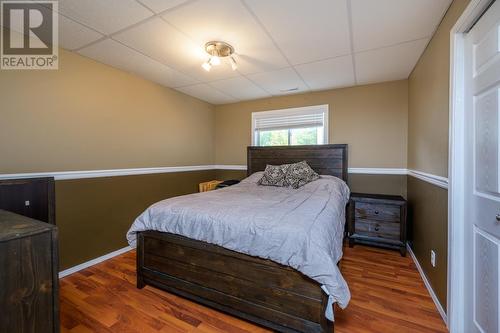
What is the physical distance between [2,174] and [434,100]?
3.79m

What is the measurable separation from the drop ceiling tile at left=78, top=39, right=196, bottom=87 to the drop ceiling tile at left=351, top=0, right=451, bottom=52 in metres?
2.15

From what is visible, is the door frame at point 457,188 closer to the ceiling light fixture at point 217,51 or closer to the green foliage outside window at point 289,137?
the ceiling light fixture at point 217,51

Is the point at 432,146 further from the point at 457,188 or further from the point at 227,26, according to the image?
the point at 227,26

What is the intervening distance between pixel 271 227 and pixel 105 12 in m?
2.07

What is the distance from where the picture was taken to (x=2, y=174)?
191cm

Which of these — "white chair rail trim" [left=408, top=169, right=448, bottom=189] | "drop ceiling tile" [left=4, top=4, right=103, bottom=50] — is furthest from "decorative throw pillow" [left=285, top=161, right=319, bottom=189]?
"drop ceiling tile" [left=4, top=4, right=103, bottom=50]

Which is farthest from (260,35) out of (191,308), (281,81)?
(191,308)

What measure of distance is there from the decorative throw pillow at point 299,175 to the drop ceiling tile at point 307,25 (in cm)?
145

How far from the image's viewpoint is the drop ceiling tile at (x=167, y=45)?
1963mm

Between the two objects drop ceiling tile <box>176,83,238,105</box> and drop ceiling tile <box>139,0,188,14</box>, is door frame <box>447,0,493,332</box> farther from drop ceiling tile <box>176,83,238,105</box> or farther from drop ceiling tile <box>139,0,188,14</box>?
drop ceiling tile <box>176,83,238,105</box>

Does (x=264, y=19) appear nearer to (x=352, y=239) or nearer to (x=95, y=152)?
(x=95, y=152)

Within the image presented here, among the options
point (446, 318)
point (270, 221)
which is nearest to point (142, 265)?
point (270, 221)

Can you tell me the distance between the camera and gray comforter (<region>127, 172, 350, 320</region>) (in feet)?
4.39

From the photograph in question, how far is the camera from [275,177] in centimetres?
320
